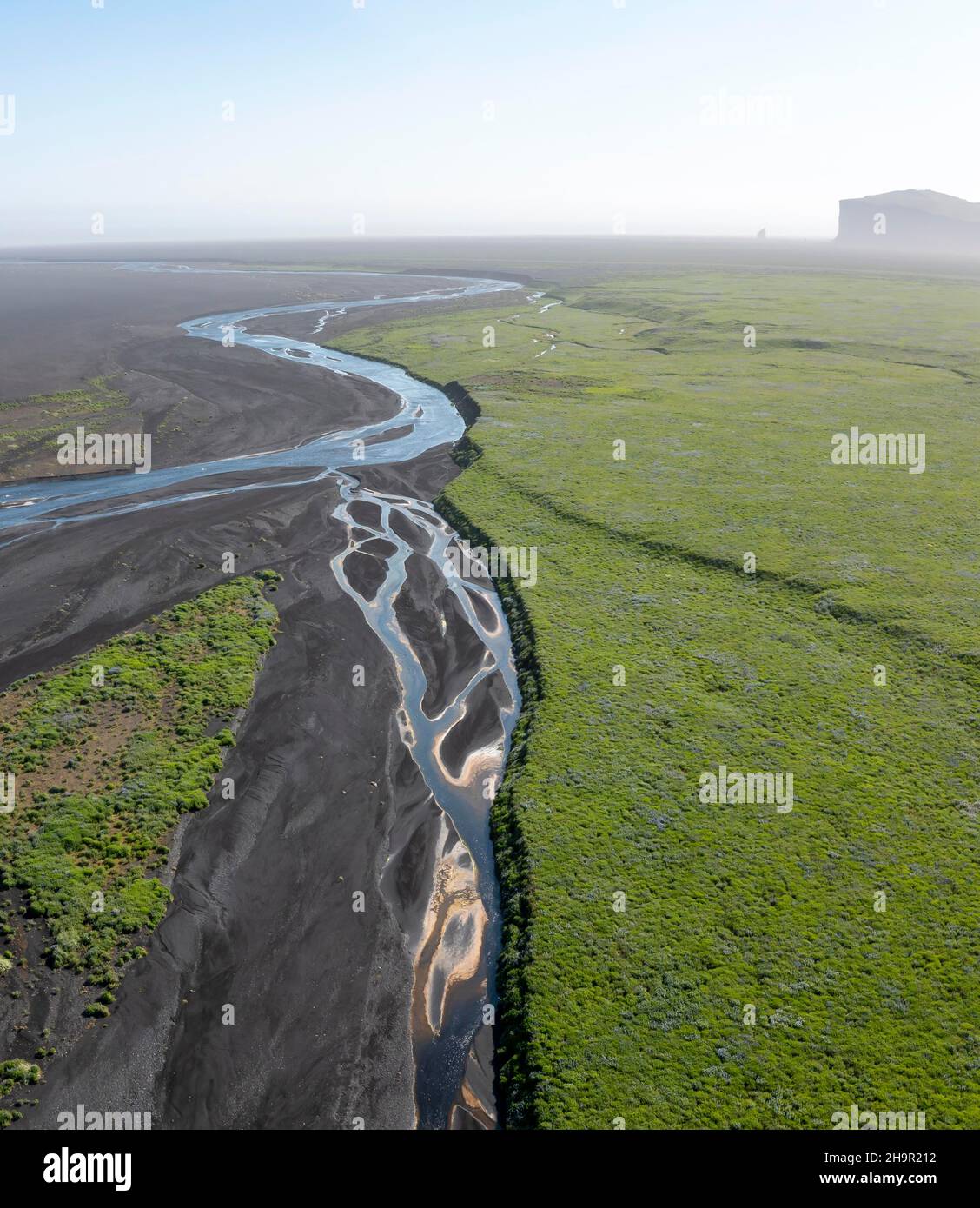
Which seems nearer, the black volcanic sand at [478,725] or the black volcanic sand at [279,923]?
the black volcanic sand at [279,923]

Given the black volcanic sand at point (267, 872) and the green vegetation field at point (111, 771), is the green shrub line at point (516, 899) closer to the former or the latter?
the black volcanic sand at point (267, 872)

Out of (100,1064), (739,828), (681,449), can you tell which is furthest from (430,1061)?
(681,449)

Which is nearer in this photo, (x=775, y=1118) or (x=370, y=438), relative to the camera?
(x=775, y=1118)

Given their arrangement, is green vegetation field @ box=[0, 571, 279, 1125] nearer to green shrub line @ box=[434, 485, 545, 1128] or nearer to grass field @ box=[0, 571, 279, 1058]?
grass field @ box=[0, 571, 279, 1058]

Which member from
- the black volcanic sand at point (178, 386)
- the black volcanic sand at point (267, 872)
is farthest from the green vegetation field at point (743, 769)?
the black volcanic sand at point (178, 386)

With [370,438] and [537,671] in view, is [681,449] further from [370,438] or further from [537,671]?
[537,671]

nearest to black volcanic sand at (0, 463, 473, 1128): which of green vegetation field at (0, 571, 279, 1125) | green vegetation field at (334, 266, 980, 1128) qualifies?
green vegetation field at (0, 571, 279, 1125)
